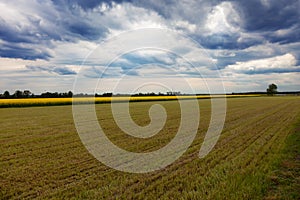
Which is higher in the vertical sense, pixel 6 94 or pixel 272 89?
pixel 272 89

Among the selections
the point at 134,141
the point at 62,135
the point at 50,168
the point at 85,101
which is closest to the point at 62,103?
the point at 85,101

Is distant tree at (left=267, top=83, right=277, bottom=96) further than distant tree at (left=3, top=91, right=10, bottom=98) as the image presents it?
Yes

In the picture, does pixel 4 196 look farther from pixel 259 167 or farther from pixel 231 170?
pixel 259 167

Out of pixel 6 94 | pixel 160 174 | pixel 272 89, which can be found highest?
pixel 272 89

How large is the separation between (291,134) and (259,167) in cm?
623

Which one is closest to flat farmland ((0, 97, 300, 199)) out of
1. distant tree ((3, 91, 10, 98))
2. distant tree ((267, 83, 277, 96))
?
distant tree ((3, 91, 10, 98))

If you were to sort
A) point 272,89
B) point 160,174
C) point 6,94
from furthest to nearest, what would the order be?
point 272,89 → point 6,94 → point 160,174

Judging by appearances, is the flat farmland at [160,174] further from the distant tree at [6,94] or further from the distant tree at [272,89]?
the distant tree at [272,89]

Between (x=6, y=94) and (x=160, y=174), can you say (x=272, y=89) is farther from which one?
(x=160, y=174)

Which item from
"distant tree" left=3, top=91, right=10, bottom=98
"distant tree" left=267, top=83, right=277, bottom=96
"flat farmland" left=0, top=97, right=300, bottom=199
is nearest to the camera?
"flat farmland" left=0, top=97, right=300, bottom=199

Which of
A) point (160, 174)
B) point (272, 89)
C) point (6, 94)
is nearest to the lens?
point (160, 174)

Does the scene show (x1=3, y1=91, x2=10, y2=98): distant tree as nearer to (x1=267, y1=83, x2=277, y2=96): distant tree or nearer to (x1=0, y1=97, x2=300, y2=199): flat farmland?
(x1=0, y1=97, x2=300, y2=199): flat farmland

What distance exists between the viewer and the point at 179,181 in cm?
576

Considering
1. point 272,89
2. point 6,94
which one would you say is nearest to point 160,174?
point 6,94
